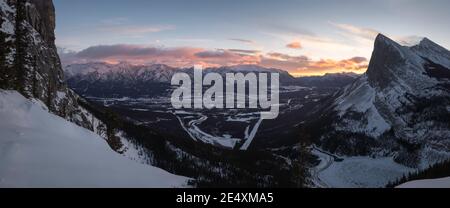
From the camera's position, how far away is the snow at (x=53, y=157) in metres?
28.3

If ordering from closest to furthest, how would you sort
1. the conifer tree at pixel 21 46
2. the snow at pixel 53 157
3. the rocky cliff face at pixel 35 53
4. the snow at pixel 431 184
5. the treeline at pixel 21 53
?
1. the snow at pixel 53 157
2. the snow at pixel 431 184
3. the treeline at pixel 21 53
4. the conifer tree at pixel 21 46
5. the rocky cliff face at pixel 35 53

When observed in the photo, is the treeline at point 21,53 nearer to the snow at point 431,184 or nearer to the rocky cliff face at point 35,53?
the rocky cliff face at point 35,53

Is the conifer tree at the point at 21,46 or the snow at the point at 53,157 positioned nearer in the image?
the snow at the point at 53,157

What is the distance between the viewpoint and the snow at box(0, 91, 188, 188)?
92.8 ft

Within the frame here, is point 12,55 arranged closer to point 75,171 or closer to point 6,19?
point 6,19

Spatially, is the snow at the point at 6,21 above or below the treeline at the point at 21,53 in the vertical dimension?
above

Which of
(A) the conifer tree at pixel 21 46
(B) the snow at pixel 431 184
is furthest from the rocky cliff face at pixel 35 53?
(B) the snow at pixel 431 184

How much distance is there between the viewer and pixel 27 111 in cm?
3788

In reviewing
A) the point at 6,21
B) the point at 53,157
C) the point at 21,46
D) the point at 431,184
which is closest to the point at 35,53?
the point at 21,46

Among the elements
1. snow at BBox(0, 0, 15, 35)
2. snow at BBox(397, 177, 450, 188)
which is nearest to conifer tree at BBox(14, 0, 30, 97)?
snow at BBox(0, 0, 15, 35)

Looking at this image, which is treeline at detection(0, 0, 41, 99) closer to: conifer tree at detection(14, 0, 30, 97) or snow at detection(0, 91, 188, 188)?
conifer tree at detection(14, 0, 30, 97)

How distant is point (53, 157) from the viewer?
32.1 meters

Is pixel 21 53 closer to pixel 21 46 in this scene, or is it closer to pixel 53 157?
pixel 21 46
